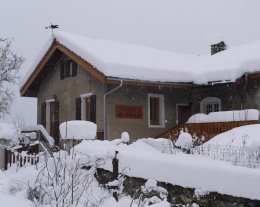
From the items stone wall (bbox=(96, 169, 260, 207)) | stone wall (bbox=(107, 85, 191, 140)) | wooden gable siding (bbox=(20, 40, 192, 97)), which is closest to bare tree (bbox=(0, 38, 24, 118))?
wooden gable siding (bbox=(20, 40, 192, 97))

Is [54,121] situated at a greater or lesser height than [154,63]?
lesser

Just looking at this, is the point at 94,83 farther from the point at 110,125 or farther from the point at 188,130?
the point at 188,130

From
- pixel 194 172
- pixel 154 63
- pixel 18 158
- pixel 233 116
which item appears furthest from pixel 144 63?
pixel 194 172

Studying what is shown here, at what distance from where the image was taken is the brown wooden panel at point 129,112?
682 inches

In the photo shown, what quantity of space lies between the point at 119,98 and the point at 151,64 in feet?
7.03

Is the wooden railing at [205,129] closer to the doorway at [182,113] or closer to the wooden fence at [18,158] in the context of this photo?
the doorway at [182,113]

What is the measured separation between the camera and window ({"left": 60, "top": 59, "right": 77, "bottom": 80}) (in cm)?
1965

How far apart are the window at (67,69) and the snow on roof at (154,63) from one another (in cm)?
116

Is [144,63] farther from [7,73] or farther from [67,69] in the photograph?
[7,73]

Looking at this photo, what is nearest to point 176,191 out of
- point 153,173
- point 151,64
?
point 153,173

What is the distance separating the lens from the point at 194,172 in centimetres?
788

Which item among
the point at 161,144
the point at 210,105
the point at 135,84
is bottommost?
the point at 161,144

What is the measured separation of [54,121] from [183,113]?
6585 millimetres

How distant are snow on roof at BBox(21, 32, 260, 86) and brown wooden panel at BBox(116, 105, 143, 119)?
1.63m
